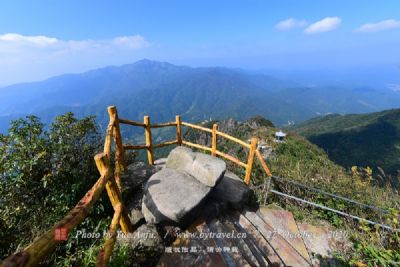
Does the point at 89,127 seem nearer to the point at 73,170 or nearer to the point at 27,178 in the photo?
the point at 73,170

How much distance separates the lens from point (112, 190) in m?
4.07

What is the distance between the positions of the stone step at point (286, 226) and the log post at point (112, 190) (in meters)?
3.51

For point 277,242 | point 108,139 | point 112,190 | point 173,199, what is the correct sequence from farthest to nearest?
1. point 277,242
2. point 173,199
3. point 108,139
4. point 112,190

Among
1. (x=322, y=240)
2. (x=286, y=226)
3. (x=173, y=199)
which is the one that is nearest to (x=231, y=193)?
(x=286, y=226)

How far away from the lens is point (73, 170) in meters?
5.38

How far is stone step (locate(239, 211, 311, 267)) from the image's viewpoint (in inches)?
194

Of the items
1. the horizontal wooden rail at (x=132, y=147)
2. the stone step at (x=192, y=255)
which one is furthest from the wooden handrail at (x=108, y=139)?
the stone step at (x=192, y=255)

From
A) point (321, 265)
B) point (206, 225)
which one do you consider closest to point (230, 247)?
point (206, 225)

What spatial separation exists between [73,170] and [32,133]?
1.31 meters

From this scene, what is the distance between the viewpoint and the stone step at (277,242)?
194 inches

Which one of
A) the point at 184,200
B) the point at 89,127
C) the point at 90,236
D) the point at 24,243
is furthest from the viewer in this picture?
the point at 89,127

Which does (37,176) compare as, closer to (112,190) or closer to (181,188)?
(112,190)

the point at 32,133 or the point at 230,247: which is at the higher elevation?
the point at 32,133

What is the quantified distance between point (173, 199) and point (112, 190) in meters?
1.54
